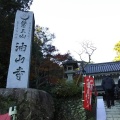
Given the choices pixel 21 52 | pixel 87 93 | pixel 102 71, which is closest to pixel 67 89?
pixel 87 93

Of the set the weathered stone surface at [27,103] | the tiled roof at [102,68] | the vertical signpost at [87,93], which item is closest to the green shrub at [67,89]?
the vertical signpost at [87,93]

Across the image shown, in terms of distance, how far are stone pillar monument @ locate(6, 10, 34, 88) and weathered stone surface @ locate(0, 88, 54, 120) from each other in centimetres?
65

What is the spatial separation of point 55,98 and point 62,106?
0.67m

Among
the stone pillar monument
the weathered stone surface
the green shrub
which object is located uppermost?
the stone pillar monument

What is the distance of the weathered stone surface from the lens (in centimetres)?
905

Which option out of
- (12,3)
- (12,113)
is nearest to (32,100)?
(12,113)

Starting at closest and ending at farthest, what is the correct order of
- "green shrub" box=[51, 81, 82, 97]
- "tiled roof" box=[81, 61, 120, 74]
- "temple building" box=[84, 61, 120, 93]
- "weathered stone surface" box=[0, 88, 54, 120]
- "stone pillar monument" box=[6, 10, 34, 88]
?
"weathered stone surface" box=[0, 88, 54, 120]
"stone pillar monument" box=[6, 10, 34, 88]
"green shrub" box=[51, 81, 82, 97]
"temple building" box=[84, 61, 120, 93]
"tiled roof" box=[81, 61, 120, 74]

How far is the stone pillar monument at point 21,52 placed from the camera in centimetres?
1020

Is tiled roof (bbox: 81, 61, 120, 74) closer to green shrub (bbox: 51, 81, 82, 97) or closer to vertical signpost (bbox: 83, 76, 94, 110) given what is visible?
green shrub (bbox: 51, 81, 82, 97)

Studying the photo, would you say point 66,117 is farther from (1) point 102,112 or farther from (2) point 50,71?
(2) point 50,71

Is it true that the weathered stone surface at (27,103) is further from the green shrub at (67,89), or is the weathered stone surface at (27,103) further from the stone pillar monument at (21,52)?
the green shrub at (67,89)

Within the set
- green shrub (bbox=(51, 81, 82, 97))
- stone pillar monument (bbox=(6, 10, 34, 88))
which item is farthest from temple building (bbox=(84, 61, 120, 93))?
stone pillar monument (bbox=(6, 10, 34, 88))

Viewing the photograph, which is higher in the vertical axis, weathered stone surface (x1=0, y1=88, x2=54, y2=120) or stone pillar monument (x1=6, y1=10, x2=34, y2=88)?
stone pillar monument (x1=6, y1=10, x2=34, y2=88)

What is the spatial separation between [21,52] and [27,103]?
7.74ft
